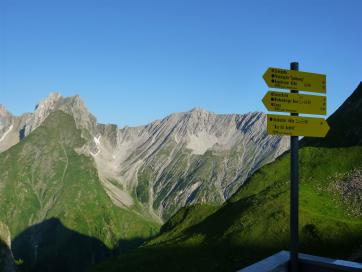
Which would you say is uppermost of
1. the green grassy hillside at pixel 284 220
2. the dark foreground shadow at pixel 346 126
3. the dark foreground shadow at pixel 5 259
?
the dark foreground shadow at pixel 346 126

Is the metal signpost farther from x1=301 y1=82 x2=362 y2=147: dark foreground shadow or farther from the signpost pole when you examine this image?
x1=301 y1=82 x2=362 y2=147: dark foreground shadow

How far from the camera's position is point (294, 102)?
14523 millimetres

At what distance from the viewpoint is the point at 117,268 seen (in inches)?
4205

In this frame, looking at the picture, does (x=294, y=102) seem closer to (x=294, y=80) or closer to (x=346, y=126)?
(x=294, y=80)

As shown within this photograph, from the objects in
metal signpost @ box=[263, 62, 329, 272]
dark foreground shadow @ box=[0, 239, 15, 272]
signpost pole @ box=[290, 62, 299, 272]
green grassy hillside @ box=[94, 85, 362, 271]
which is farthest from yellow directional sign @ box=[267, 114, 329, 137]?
dark foreground shadow @ box=[0, 239, 15, 272]

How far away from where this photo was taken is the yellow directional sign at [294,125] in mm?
14078

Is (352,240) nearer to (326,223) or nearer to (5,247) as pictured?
(326,223)

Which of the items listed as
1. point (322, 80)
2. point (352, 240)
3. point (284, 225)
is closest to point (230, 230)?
point (284, 225)

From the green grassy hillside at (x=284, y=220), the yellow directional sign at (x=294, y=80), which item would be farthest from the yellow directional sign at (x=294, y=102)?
the green grassy hillside at (x=284, y=220)

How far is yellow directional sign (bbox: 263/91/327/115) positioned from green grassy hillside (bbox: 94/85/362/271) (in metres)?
63.7

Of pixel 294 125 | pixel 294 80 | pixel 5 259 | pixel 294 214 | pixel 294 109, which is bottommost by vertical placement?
pixel 5 259

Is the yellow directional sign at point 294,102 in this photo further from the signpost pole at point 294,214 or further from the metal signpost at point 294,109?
the signpost pole at point 294,214

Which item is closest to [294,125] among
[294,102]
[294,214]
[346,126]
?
[294,102]

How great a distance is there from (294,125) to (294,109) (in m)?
0.52
